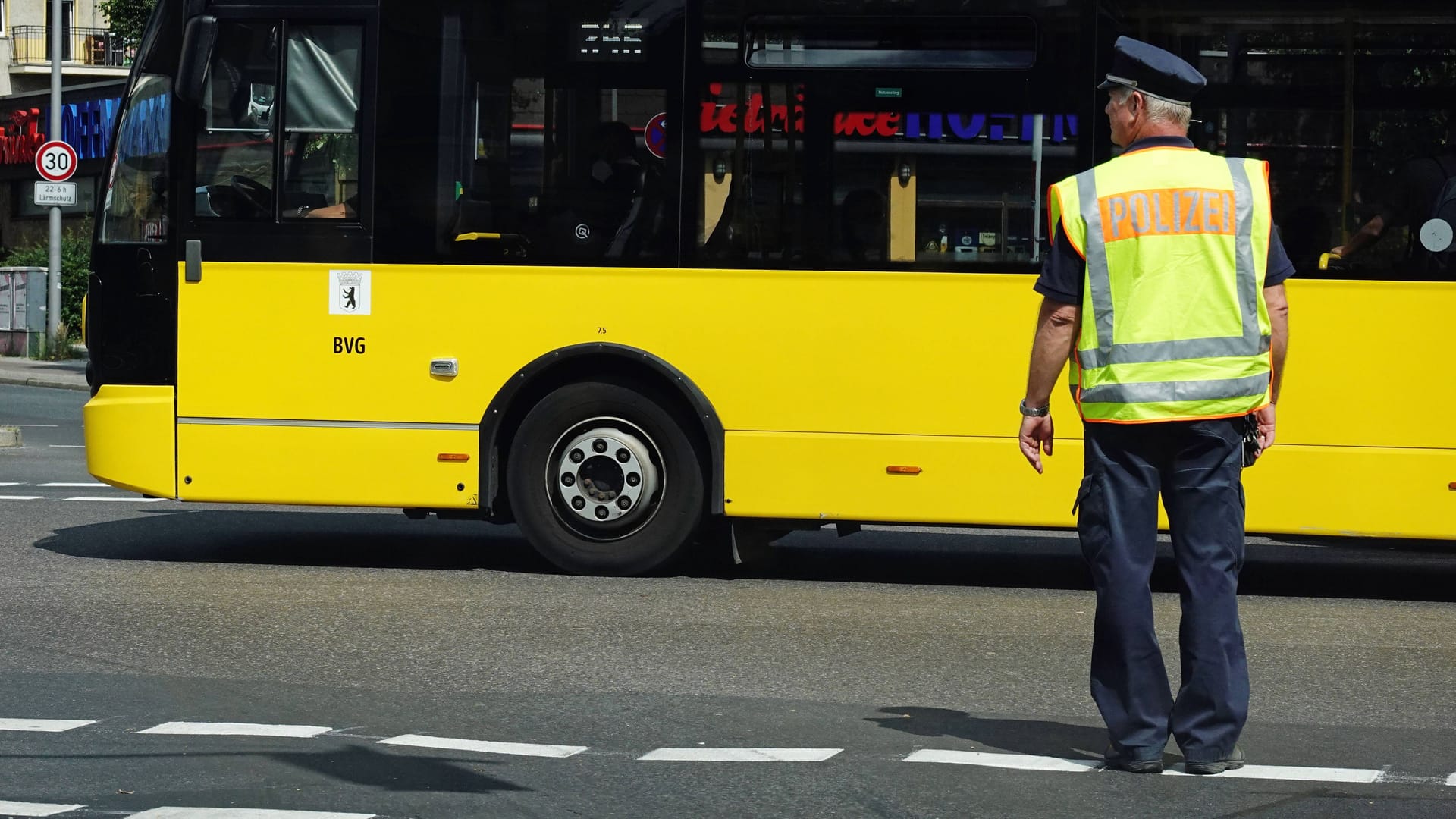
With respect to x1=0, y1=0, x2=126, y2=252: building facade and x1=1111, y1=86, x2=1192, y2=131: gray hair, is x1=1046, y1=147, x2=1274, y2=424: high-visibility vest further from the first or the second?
x1=0, y1=0, x2=126, y2=252: building facade

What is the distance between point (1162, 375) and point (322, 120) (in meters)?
5.54

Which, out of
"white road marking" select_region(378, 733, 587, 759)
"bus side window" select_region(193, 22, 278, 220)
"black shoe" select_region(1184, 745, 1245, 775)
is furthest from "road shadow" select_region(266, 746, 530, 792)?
"bus side window" select_region(193, 22, 278, 220)

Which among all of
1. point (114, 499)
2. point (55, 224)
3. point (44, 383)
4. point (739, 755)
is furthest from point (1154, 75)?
point (55, 224)

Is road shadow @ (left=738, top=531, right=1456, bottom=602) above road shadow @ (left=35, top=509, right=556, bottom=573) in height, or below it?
below

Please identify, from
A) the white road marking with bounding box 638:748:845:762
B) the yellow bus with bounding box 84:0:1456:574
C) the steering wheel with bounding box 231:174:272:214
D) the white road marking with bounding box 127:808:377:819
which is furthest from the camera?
the steering wheel with bounding box 231:174:272:214

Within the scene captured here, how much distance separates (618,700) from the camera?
6.49 metres

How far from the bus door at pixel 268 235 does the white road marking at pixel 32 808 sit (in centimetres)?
480

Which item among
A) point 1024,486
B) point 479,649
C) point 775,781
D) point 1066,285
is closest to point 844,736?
point 775,781

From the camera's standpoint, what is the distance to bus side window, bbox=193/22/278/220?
977 cm

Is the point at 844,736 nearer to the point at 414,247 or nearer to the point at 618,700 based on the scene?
the point at 618,700

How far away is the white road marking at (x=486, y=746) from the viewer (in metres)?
5.65

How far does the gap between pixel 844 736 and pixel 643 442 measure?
12.4 feet

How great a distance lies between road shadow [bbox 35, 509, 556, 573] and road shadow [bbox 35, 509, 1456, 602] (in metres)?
0.01

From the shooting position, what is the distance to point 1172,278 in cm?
530
